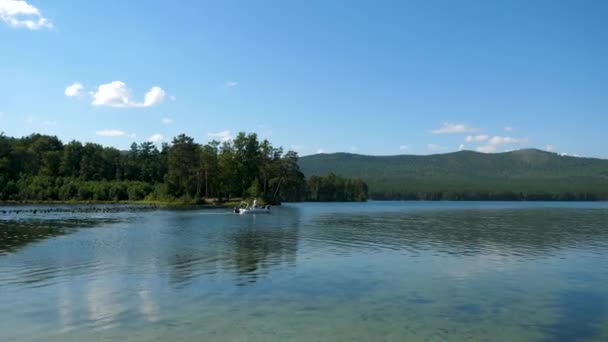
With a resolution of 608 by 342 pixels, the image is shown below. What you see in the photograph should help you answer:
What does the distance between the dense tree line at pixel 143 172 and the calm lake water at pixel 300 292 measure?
9116 cm

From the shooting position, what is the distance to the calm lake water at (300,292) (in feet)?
47.7

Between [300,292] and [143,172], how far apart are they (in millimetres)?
149830

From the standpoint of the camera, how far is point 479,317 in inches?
639

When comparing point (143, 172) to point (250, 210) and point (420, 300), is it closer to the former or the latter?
point (250, 210)

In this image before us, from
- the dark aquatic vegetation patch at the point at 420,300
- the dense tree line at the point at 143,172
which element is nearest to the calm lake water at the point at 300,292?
the dark aquatic vegetation patch at the point at 420,300

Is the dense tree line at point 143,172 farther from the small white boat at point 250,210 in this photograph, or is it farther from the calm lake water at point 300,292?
the calm lake water at point 300,292

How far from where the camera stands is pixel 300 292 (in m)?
19.9

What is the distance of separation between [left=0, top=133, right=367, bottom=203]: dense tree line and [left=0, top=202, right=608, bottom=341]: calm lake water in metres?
91.2

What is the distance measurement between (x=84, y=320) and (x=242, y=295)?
565 cm

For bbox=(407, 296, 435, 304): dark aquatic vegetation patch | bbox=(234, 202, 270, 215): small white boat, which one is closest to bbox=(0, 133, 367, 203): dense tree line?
bbox=(234, 202, 270, 215): small white boat

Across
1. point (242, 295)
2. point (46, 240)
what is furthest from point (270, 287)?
point (46, 240)

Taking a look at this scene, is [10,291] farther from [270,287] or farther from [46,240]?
[46,240]

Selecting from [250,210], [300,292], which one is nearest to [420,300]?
[300,292]

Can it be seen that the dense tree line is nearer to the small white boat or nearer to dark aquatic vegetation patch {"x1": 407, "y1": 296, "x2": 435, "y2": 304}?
the small white boat
